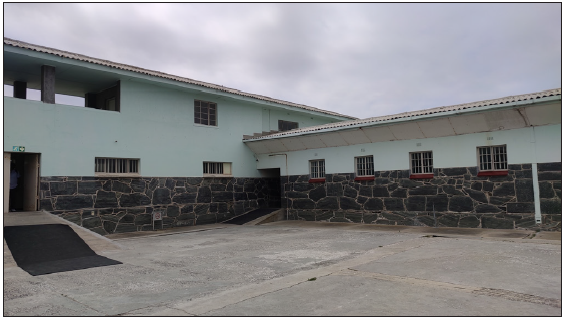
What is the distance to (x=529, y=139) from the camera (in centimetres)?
1214

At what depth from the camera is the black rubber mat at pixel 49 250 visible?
7.99 m

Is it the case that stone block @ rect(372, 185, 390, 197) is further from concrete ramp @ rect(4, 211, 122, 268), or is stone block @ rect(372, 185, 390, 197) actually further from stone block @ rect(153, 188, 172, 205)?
concrete ramp @ rect(4, 211, 122, 268)

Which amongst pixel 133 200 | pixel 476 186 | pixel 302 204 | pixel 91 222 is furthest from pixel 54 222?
pixel 476 186

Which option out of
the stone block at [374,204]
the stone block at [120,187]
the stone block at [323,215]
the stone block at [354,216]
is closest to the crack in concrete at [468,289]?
the stone block at [374,204]

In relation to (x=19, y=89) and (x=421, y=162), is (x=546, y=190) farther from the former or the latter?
(x=19, y=89)

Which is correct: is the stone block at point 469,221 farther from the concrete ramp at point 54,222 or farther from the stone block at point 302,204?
the concrete ramp at point 54,222

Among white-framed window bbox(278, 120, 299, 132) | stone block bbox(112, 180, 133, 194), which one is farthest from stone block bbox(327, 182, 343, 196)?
stone block bbox(112, 180, 133, 194)

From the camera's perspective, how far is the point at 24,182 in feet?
46.0

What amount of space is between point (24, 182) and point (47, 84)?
3515 millimetres

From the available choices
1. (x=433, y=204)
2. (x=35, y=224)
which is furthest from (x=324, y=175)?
(x=35, y=224)

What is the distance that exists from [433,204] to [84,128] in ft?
41.1

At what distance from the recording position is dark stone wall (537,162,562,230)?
11.7 metres

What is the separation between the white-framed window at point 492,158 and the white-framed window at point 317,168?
639 cm
